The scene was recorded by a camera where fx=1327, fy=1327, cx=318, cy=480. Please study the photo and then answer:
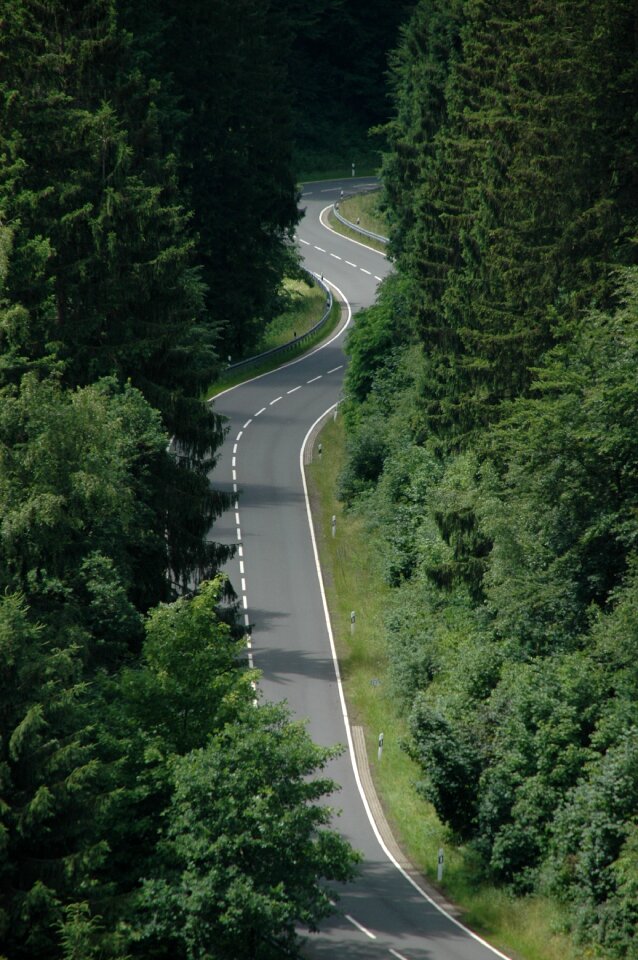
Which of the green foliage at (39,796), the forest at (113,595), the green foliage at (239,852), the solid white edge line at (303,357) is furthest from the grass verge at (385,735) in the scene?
the green foliage at (39,796)

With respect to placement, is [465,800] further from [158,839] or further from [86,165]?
[86,165]

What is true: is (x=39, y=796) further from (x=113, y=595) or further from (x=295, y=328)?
(x=295, y=328)

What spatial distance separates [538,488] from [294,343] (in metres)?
43.8

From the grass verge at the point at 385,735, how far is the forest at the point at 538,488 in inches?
18.2

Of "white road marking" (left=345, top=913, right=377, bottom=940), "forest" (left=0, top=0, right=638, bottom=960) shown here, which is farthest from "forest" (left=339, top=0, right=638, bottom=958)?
"white road marking" (left=345, top=913, right=377, bottom=940)

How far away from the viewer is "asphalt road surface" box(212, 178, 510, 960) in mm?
28453

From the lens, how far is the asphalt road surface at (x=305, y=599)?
2845 cm

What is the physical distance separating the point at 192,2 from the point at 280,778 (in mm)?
46108

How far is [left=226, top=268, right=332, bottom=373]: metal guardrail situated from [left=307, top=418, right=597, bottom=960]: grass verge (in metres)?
11.7

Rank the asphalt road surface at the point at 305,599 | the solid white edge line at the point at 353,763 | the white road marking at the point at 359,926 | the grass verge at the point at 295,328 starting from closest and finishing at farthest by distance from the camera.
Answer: the white road marking at the point at 359,926
the asphalt road surface at the point at 305,599
the solid white edge line at the point at 353,763
the grass verge at the point at 295,328

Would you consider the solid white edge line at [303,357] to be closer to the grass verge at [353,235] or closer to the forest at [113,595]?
the grass verge at [353,235]

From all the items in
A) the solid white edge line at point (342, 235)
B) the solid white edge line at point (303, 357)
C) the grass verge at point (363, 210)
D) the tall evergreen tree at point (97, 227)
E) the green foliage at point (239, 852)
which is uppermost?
the tall evergreen tree at point (97, 227)

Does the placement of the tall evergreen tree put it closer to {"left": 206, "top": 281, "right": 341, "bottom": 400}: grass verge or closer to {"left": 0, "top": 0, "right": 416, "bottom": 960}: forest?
{"left": 0, "top": 0, "right": 416, "bottom": 960}: forest

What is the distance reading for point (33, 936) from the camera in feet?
74.4
